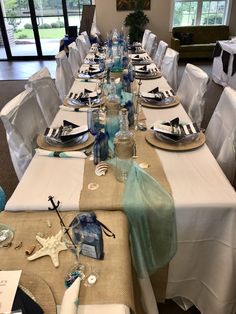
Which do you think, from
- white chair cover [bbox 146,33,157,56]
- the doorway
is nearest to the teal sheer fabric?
white chair cover [bbox 146,33,157,56]

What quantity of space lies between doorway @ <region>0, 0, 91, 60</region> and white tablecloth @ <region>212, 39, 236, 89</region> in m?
3.78

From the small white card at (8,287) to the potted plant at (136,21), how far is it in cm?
602

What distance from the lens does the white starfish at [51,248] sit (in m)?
0.79

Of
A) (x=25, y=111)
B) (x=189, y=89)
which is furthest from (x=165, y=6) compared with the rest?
(x=25, y=111)

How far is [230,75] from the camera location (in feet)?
13.6

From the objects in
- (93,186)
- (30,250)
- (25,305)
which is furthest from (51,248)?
(93,186)

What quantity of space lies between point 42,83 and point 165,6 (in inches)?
209

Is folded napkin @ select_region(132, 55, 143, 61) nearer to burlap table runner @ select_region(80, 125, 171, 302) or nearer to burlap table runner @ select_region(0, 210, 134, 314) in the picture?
burlap table runner @ select_region(80, 125, 171, 302)

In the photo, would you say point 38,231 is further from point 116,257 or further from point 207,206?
point 207,206

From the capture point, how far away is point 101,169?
1.16m

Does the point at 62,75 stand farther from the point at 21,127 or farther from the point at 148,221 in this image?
the point at 148,221

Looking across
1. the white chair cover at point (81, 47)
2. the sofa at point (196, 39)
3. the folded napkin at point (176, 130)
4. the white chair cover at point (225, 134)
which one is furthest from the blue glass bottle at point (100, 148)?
the sofa at point (196, 39)

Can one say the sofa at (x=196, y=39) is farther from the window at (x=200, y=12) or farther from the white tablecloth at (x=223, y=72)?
the white tablecloth at (x=223, y=72)

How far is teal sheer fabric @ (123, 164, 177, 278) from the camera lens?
0.99 metres
